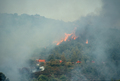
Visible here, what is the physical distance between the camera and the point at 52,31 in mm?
37250

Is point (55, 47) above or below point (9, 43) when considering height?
above

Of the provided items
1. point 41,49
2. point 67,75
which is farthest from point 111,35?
point 67,75

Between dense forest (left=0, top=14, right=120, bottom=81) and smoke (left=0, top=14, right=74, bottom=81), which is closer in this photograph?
smoke (left=0, top=14, right=74, bottom=81)

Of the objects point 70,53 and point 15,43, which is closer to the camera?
point 15,43

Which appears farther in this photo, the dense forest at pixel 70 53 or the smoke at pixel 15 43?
the dense forest at pixel 70 53

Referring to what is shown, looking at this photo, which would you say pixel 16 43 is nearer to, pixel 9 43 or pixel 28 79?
pixel 9 43

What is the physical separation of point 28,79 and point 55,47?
16845mm

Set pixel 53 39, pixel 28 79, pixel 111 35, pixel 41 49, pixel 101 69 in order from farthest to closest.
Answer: pixel 53 39 → pixel 111 35 → pixel 41 49 → pixel 101 69 → pixel 28 79

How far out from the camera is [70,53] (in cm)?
2911

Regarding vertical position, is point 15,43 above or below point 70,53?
below

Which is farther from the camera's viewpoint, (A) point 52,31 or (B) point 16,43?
(A) point 52,31

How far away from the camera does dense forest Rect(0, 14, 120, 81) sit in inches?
671

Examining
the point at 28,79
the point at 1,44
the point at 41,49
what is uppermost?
the point at 41,49

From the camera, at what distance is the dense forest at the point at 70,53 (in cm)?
1703
